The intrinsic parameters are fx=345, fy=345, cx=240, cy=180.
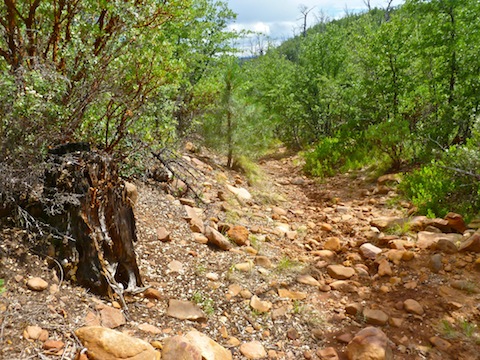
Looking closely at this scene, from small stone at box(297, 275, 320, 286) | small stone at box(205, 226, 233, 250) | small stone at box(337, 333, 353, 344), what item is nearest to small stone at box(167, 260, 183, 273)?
small stone at box(205, 226, 233, 250)

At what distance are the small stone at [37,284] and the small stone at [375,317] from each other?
3.00m

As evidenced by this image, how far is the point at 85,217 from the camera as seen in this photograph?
285cm

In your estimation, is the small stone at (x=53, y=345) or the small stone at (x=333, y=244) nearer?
the small stone at (x=53, y=345)

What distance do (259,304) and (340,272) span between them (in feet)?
4.83

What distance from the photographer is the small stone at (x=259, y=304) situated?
137 inches

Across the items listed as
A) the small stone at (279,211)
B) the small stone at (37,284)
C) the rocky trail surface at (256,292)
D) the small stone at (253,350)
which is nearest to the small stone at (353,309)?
the rocky trail surface at (256,292)

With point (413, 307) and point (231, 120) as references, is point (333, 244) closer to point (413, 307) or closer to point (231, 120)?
point (413, 307)

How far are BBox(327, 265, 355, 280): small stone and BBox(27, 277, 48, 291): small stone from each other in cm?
334

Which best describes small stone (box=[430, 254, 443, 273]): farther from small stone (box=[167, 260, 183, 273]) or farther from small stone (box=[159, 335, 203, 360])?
small stone (box=[159, 335, 203, 360])

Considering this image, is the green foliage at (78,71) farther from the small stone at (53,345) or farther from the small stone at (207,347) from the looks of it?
the small stone at (207,347)

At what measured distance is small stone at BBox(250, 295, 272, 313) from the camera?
349 centimetres

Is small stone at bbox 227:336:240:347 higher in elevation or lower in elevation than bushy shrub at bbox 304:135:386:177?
lower

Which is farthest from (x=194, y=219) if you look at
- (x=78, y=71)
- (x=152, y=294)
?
(x=78, y=71)

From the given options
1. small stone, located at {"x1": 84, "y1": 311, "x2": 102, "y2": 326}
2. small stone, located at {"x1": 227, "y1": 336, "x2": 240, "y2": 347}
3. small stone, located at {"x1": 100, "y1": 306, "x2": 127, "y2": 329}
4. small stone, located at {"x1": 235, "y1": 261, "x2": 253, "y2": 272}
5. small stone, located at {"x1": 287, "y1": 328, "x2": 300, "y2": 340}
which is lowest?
small stone, located at {"x1": 287, "y1": 328, "x2": 300, "y2": 340}
